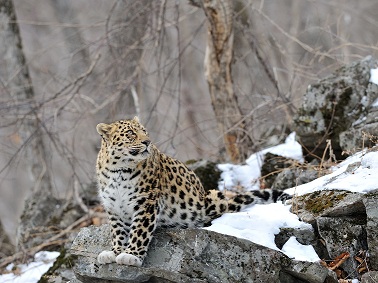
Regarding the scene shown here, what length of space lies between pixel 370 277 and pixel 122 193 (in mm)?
2434

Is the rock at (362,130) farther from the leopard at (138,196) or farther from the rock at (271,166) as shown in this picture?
the leopard at (138,196)

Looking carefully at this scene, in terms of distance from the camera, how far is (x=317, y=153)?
9.38 meters

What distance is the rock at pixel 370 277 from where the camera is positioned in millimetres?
6023

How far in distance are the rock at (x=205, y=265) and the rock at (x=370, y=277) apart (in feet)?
1.12

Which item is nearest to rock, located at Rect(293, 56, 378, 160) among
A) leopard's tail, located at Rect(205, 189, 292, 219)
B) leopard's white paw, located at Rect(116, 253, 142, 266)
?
leopard's tail, located at Rect(205, 189, 292, 219)

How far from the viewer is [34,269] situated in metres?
9.55

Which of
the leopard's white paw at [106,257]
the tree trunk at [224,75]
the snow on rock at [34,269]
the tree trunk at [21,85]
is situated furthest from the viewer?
the tree trunk at [21,85]

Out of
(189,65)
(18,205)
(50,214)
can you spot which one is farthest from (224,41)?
(18,205)

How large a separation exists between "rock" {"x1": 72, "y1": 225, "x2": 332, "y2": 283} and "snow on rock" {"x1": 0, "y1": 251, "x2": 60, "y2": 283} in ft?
9.40

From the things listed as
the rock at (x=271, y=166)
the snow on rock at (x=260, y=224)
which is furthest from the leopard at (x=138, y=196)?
the rock at (x=271, y=166)

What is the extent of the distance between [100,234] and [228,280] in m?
1.54

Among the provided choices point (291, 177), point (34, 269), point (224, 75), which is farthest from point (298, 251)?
point (224, 75)

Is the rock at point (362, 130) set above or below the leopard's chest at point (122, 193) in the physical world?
below

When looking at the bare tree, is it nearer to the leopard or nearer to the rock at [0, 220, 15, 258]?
the leopard
